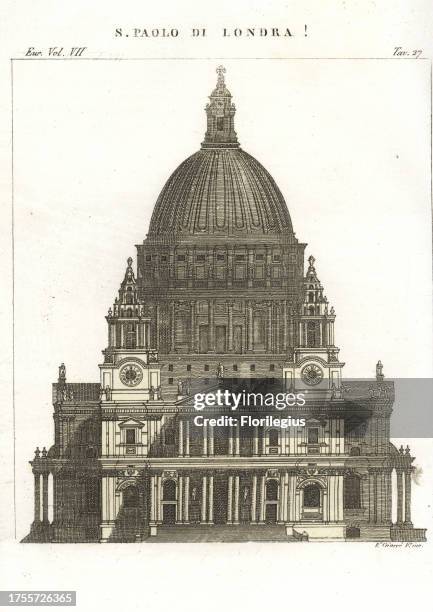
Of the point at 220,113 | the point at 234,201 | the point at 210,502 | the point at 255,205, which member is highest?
the point at 220,113

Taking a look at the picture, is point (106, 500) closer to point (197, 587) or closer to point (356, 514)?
point (197, 587)

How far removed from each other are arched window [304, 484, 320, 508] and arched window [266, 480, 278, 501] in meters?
0.36

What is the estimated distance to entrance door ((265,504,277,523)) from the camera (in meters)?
20.1

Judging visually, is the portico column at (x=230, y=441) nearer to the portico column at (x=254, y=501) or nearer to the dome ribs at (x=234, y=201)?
the portico column at (x=254, y=501)

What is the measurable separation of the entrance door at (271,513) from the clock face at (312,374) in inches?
61.3

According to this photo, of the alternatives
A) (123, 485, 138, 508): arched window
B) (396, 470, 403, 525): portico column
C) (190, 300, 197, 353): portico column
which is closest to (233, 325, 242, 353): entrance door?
(190, 300, 197, 353): portico column

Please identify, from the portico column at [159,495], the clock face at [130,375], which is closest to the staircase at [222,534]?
the portico column at [159,495]

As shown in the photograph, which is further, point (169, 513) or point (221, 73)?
point (169, 513)

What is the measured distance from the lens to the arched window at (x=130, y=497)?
794 inches

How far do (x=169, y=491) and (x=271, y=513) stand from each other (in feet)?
4.18

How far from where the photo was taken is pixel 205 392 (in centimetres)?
2000

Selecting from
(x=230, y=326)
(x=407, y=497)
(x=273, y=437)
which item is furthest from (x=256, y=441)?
(x=230, y=326)

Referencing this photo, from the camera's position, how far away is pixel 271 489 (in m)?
20.4

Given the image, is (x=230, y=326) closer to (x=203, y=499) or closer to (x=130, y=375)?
(x=130, y=375)
